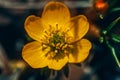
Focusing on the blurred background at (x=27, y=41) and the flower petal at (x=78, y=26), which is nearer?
the flower petal at (x=78, y=26)

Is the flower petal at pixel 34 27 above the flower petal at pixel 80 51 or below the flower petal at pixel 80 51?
above

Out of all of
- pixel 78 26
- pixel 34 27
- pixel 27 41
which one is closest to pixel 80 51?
pixel 78 26

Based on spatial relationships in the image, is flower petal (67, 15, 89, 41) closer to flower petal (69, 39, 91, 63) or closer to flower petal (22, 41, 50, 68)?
flower petal (69, 39, 91, 63)

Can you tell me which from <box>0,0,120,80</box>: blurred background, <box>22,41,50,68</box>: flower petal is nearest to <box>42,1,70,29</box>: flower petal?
<box>22,41,50,68</box>: flower petal

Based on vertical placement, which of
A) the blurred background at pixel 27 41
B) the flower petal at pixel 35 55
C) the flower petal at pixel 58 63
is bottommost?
the blurred background at pixel 27 41

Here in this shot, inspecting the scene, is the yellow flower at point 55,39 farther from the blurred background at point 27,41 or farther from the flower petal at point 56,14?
the blurred background at point 27,41

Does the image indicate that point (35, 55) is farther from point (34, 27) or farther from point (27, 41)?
point (27, 41)

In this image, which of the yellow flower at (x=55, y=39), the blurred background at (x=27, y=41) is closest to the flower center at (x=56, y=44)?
the yellow flower at (x=55, y=39)
